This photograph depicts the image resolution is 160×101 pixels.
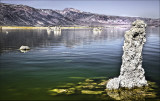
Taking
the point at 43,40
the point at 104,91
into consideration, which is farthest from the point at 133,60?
the point at 43,40

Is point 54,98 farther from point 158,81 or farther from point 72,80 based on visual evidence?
point 158,81

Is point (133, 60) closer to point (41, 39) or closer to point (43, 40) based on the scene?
point (43, 40)

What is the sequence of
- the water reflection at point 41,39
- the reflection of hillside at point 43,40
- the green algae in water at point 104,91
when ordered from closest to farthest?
the green algae in water at point 104,91 → the water reflection at point 41,39 → the reflection of hillside at point 43,40

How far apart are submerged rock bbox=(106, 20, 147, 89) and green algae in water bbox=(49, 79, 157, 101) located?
0.53 m

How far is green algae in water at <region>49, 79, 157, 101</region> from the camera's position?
12559mm

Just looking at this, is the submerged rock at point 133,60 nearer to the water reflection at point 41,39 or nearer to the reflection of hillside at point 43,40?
the water reflection at point 41,39

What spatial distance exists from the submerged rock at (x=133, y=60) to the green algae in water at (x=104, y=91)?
20.9 inches

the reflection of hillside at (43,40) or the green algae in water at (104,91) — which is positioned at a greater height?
the reflection of hillside at (43,40)

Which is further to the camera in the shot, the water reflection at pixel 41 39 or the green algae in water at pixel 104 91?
the water reflection at pixel 41 39

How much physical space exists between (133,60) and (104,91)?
3216 millimetres

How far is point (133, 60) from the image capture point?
1452 centimetres

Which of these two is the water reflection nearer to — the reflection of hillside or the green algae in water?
the reflection of hillside

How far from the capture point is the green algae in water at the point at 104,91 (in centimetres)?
1256

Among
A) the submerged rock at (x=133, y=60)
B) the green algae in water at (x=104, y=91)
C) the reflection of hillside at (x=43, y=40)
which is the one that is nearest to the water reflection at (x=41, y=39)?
the reflection of hillside at (x=43, y=40)
